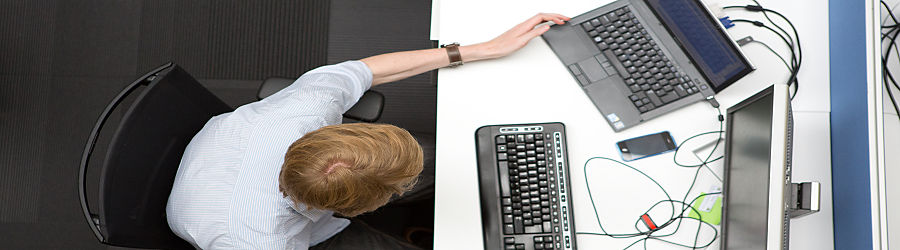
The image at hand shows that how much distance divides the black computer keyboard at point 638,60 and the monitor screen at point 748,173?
5.0 inches

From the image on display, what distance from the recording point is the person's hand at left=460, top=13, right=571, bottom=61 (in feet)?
3.99

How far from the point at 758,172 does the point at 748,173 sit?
2.3 inches

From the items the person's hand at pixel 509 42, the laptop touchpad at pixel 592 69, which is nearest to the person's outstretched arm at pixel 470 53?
the person's hand at pixel 509 42

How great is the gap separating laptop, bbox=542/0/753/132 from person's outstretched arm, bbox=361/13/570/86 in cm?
4

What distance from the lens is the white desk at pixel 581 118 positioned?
45.6 inches

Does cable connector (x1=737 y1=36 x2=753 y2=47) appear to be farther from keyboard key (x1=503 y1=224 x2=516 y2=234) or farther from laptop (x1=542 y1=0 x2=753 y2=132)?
keyboard key (x1=503 y1=224 x2=516 y2=234)

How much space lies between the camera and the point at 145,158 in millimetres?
1005

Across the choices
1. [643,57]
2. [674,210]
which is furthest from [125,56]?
[674,210]

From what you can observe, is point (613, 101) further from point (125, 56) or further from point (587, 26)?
point (125, 56)

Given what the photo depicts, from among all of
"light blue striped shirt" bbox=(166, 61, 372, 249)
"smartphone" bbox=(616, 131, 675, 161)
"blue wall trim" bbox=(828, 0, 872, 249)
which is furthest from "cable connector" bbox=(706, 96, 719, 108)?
"light blue striped shirt" bbox=(166, 61, 372, 249)

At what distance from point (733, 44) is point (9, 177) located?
2059mm

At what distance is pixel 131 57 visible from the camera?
6.11ft

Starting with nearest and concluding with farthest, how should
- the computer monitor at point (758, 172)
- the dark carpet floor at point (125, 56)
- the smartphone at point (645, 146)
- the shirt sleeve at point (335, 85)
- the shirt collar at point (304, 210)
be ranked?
the computer monitor at point (758, 172)
the shirt collar at point (304, 210)
the shirt sleeve at point (335, 85)
the smartphone at point (645, 146)
the dark carpet floor at point (125, 56)

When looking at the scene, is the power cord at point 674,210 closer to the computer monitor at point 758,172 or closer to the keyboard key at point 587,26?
the computer monitor at point 758,172
